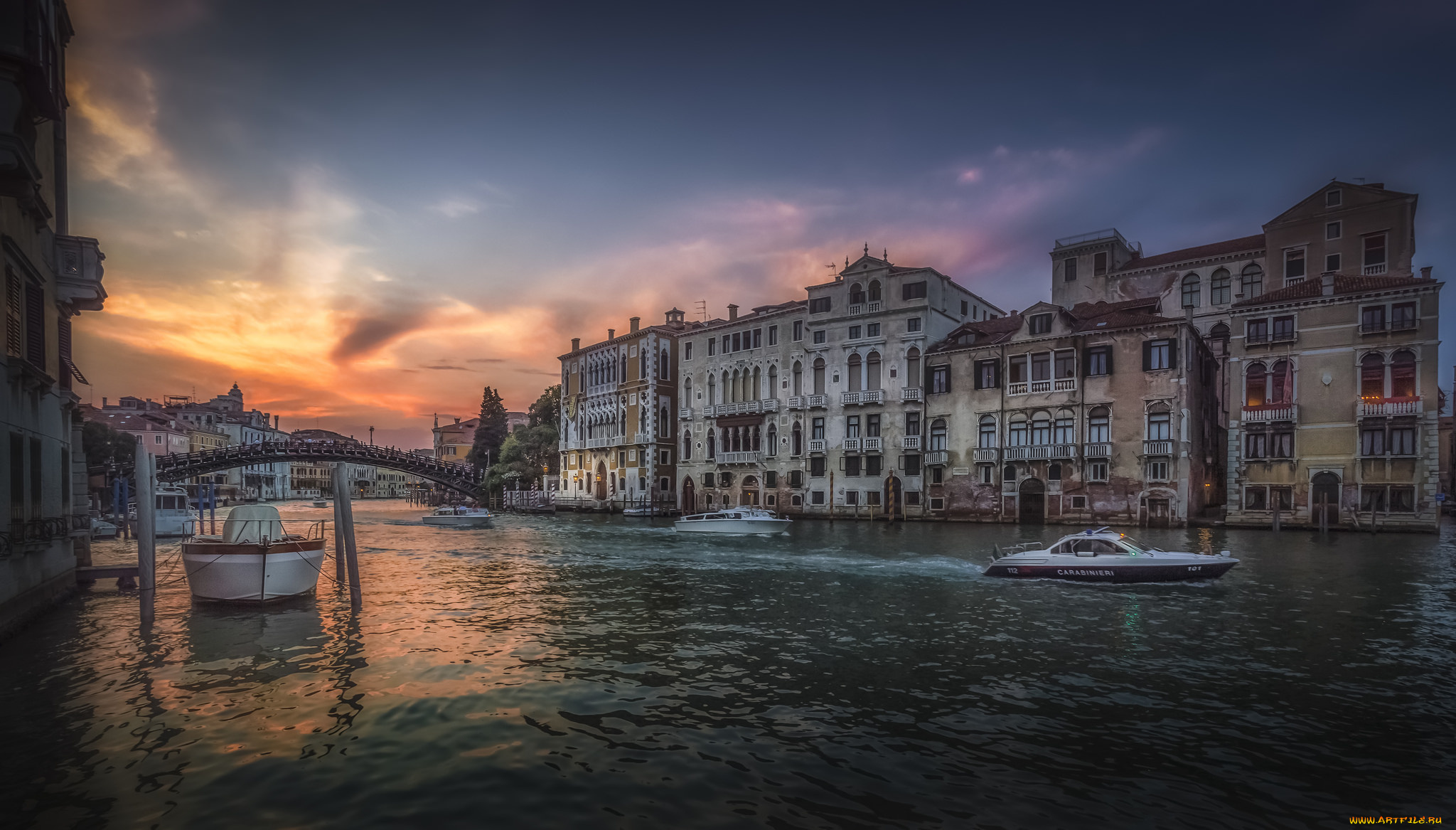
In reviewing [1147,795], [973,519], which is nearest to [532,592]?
[1147,795]

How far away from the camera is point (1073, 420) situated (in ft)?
134

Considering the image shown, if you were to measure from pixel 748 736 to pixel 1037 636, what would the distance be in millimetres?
7285

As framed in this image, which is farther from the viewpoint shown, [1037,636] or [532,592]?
[532,592]

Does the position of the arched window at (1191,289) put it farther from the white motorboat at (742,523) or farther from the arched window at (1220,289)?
the white motorboat at (742,523)

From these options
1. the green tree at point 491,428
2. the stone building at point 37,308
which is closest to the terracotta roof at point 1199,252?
the stone building at point 37,308

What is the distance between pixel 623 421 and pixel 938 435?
27323 mm

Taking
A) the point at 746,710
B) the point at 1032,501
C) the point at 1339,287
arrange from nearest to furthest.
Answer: the point at 746,710, the point at 1339,287, the point at 1032,501

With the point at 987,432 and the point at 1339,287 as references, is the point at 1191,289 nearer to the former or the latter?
the point at 1339,287

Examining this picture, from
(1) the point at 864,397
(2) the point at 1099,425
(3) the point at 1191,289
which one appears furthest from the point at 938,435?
(3) the point at 1191,289

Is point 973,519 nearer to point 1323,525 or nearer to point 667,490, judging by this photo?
point 1323,525

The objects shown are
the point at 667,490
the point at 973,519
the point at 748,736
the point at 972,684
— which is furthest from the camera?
the point at 667,490

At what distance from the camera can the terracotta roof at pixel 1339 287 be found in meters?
35.1

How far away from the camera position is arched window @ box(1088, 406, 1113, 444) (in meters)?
39.8

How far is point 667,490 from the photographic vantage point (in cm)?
5909
